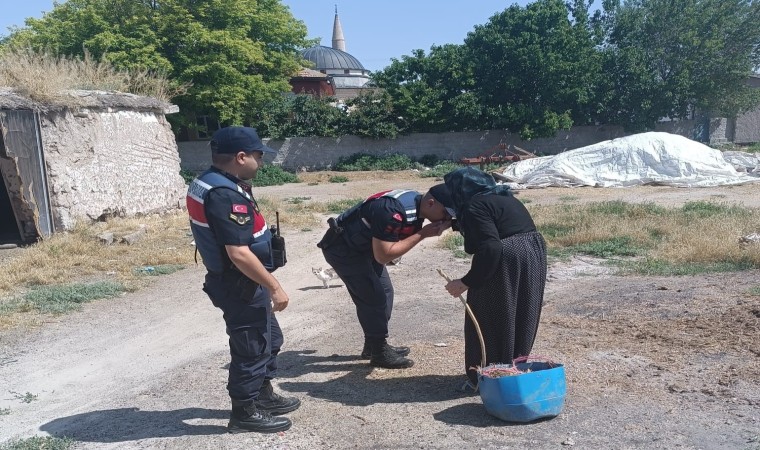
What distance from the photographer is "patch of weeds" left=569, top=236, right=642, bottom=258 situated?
373 inches

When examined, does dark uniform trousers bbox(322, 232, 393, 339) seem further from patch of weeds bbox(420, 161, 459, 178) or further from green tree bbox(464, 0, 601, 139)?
green tree bbox(464, 0, 601, 139)

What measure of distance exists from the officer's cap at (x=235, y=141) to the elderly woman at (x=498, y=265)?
1203 millimetres

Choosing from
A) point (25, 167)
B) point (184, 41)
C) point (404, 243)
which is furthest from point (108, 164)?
point (184, 41)

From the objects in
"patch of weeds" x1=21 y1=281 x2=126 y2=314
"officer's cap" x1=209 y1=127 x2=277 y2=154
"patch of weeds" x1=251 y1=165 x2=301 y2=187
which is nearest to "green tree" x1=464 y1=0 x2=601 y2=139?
"patch of weeds" x1=251 y1=165 x2=301 y2=187

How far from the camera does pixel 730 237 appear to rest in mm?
9047

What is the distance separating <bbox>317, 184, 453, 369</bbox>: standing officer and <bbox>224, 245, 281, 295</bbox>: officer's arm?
929mm

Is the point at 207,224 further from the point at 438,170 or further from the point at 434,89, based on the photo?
the point at 434,89

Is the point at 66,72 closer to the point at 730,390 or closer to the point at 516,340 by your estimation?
the point at 516,340

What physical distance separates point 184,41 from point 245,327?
73.4 feet

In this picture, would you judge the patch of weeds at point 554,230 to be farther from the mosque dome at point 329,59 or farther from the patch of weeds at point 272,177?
the mosque dome at point 329,59

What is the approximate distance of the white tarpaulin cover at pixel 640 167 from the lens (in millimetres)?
18812

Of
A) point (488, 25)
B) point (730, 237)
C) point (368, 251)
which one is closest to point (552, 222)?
point (730, 237)

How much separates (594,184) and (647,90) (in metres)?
11.8

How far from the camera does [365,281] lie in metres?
5.06
